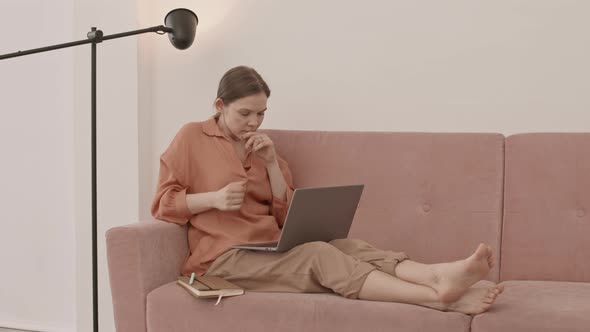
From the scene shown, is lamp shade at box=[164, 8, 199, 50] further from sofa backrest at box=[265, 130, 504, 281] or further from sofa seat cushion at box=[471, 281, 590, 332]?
sofa seat cushion at box=[471, 281, 590, 332]

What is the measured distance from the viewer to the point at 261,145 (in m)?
2.64

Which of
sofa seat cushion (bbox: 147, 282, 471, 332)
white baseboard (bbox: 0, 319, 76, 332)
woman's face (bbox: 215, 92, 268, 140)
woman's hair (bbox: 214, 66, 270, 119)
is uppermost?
woman's hair (bbox: 214, 66, 270, 119)

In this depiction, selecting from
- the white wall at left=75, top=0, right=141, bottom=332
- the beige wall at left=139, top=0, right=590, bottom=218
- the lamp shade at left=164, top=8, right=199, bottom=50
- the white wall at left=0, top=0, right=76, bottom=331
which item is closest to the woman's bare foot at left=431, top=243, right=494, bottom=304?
the beige wall at left=139, top=0, right=590, bottom=218

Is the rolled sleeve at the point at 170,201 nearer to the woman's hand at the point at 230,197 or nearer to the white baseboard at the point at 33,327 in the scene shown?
the woman's hand at the point at 230,197

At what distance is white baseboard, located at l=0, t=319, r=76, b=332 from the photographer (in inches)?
150

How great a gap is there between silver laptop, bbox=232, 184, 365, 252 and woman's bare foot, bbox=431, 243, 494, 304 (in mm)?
406

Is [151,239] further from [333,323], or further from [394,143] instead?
[394,143]

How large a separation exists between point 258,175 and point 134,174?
97 cm

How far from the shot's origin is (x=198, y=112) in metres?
3.59

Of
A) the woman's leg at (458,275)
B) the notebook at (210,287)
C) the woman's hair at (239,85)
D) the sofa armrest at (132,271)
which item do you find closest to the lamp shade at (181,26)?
the woman's hair at (239,85)

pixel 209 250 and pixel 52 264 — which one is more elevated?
pixel 209 250

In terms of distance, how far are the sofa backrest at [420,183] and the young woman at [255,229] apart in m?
0.19

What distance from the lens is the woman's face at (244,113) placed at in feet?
8.72

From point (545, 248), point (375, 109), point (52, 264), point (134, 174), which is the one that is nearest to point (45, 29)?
point (134, 174)
